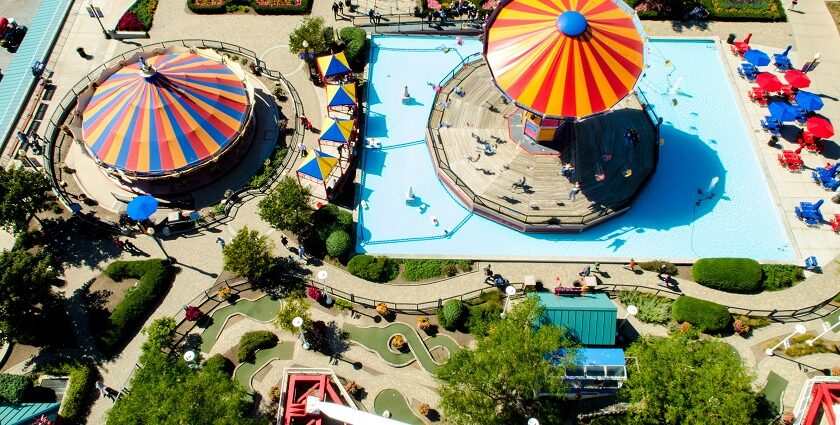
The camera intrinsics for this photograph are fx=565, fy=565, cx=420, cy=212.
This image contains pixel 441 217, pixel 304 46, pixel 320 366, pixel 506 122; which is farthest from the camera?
pixel 304 46

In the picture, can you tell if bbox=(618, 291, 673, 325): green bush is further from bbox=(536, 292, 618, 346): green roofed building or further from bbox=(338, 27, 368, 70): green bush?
bbox=(338, 27, 368, 70): green bush

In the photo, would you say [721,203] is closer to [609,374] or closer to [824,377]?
[824,377]

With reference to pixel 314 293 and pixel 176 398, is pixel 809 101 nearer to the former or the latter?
pixel 314 293

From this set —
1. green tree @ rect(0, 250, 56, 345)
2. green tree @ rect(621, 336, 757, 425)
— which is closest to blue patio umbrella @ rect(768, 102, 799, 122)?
green tree @ rect(621, 336, 757, 425)

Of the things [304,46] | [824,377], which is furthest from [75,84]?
[824,377]

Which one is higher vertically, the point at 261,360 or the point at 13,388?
the point at 261,360

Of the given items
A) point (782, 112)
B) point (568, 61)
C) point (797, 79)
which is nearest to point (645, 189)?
point (568, 61)
